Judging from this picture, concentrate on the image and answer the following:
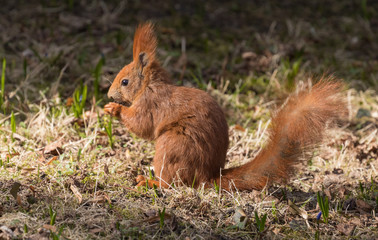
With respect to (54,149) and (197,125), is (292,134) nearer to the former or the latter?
(197,125)

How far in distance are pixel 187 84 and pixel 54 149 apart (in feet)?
5.06

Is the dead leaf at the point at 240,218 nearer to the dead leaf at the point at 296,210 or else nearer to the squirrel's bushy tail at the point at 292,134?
the squirrel's bushy tail at the point at 292,134

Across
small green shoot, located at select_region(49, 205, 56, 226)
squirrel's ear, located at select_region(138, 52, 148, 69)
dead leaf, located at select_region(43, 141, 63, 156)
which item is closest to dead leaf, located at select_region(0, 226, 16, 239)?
small green shoot, located at select_region(49, 205, 56, 226)

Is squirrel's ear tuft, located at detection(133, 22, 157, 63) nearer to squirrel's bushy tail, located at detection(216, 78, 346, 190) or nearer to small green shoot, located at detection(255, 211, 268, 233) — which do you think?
squirrel's bushy tail, located at detection(216, 78, 346, 190)

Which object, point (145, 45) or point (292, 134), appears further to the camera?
point (145, 45)

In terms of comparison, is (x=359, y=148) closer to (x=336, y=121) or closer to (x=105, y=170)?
(x=336, y=121)

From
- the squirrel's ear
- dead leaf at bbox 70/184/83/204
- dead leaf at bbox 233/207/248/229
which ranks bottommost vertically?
dead leaf at bbox 70/184/83/204

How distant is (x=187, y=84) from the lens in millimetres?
4238

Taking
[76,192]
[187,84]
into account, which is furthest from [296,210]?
[187,84]

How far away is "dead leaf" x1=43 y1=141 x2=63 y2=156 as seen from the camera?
3067mm

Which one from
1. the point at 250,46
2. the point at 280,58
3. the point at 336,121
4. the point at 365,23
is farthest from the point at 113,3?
the point at 336,121

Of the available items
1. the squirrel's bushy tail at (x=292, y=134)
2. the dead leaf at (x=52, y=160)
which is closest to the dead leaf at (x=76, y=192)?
the dead leaf at (x=52, y=160)

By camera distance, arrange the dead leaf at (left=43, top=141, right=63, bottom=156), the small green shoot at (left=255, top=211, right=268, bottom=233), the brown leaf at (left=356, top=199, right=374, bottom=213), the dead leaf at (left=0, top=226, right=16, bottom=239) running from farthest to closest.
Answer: the dead leaf at (left=43, top=141, right=63, bottom=156) < the brown leaf at (left=356, top=199, right=374, bottom=213) < the small green shoot at (left=255, top=211, right=268, bottom=233) < the dead leaf at (left=0, top=226, right=16, bottom=239)

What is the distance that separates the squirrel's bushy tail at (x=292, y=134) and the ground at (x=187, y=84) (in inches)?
5.0
